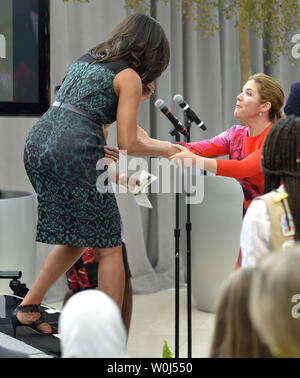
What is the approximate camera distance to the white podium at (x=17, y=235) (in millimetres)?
3176

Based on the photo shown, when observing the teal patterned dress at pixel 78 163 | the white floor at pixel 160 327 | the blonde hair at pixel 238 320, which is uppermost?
the teal patterned dress at pixel 78 163

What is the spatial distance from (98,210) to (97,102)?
1.17 feet

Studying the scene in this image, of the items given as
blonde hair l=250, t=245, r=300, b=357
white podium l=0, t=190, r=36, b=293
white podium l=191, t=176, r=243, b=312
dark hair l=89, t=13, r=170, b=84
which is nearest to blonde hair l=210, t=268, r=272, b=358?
blonde hair l=250, t=245, r=300, b=357

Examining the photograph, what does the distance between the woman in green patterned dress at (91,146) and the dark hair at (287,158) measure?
715mm

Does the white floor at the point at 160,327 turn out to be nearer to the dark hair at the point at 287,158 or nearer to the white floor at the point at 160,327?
the white floor at the point at 160,327

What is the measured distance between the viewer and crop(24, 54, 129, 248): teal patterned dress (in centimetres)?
217

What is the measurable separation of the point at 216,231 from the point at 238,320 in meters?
2.81

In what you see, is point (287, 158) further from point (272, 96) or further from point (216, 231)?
point (216, 231)

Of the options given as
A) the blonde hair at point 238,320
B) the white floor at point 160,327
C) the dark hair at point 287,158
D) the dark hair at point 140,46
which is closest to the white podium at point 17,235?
the white floor at point 160,327

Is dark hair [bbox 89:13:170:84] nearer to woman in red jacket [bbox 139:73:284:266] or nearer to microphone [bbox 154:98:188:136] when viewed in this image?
microphone [bbox 154:98:188:136]

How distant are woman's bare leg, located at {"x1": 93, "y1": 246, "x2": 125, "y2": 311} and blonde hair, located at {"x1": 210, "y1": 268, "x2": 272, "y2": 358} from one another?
1.13m

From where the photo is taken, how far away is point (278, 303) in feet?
3.11

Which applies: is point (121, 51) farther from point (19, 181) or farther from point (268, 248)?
point (19, 181)
